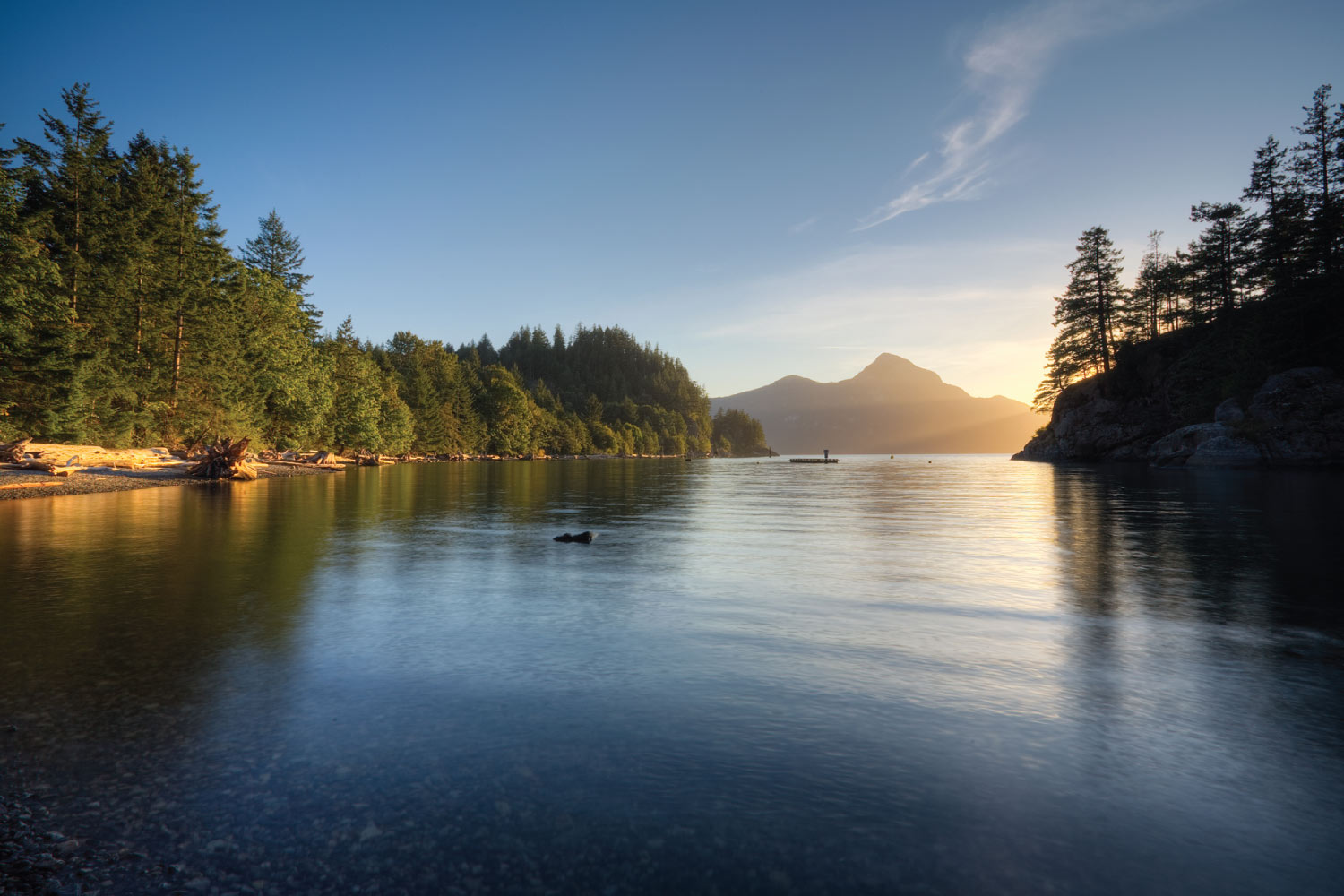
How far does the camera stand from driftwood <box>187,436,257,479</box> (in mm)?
45438

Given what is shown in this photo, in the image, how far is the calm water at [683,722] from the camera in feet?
12.9

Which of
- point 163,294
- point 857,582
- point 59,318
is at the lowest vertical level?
point 857,582

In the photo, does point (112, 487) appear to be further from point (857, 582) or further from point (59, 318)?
point (857, 582)

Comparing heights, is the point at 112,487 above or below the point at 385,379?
below

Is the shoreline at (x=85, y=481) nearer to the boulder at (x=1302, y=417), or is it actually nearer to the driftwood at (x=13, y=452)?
the driftwood at (x=13, y=452)

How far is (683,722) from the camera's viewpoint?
5969 mm

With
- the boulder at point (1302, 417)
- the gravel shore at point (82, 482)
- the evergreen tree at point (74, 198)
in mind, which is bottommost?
the gravel shore at point (82, 482)

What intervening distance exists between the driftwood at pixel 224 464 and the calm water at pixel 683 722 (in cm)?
3636

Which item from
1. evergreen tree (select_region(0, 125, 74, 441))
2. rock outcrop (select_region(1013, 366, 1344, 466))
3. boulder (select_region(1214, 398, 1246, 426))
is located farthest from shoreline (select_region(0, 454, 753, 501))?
boulder (select_region(1214, 398, 1246, 426))

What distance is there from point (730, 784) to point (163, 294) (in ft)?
192

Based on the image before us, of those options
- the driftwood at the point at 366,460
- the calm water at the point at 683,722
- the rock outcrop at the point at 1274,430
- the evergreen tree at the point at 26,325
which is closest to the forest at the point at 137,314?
the evergreen tree at the point at 26,325

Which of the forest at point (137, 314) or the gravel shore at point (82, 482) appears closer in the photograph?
the gravel shore at point (82, 482)

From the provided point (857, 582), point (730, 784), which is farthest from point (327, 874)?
point (857, 582)

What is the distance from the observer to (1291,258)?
6600cm
